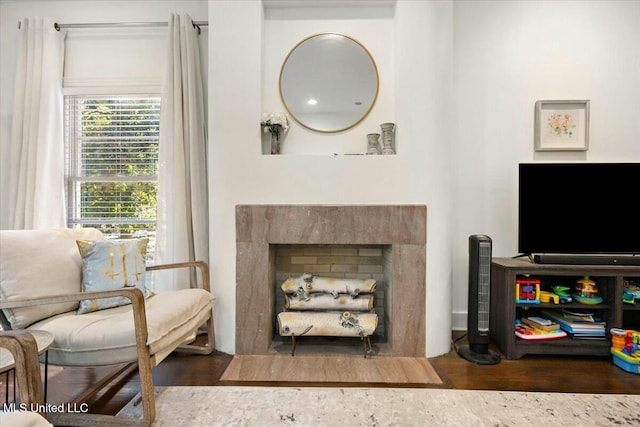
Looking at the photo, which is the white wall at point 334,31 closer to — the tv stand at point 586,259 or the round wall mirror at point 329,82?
the round wall mirror at point 329,82

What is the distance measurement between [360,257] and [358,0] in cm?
189

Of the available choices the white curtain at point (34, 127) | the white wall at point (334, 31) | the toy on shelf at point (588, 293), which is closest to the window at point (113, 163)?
the white curtain at point (34, 127)

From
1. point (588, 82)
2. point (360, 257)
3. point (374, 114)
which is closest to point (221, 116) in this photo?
point (374, 114)

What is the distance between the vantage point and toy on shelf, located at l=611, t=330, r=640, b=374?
2088 mm

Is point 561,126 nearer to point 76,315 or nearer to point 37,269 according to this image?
point 76,315

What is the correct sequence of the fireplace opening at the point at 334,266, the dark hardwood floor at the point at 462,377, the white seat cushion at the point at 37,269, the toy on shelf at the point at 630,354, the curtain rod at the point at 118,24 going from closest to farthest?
the white seat cushion at the point at 37,269
the dark hardwood floor at the point at 462,377
the toy on shelf at the point at 630,354
the fireplace opening at the point at 334,266
the curtain rod at the point at 118,24

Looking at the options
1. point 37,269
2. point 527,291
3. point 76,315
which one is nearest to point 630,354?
point 527,291

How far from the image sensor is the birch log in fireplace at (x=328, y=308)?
2297 millimetres

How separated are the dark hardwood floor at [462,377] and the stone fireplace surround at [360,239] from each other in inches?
9.3

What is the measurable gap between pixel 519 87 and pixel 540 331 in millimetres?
1866

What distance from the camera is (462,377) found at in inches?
80.8

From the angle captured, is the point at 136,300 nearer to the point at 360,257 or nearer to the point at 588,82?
the point at 360,257

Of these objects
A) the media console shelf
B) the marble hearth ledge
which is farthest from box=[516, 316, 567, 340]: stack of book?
the marble hearth ledge

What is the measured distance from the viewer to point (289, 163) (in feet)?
7.79
